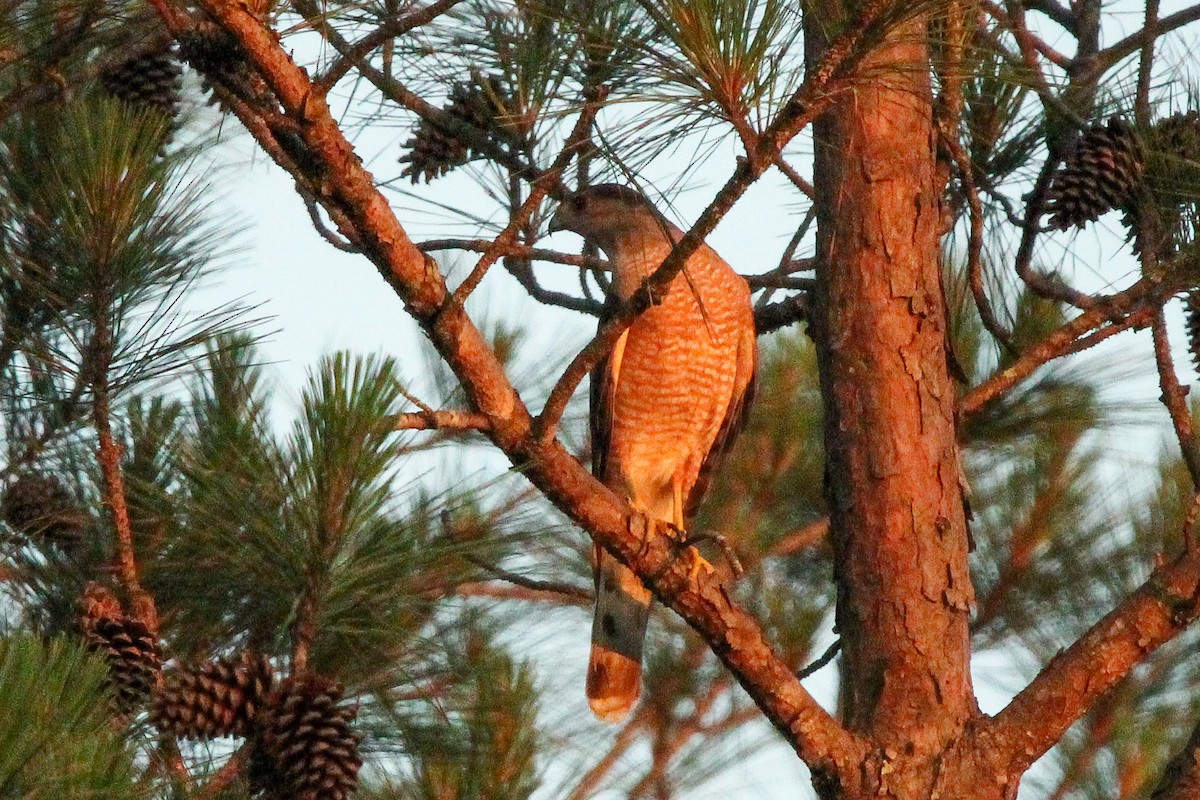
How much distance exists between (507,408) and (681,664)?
2.16 meters

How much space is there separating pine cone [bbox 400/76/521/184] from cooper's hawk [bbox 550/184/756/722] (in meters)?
0.81

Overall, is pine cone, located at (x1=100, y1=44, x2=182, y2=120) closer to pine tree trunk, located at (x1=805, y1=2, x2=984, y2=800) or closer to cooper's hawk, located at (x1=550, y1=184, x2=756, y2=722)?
cooper's hawk, located at (x1=550, y1=184, x2=756, y2=722)

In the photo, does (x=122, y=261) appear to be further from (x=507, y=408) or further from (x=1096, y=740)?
(x=1096, y=740)

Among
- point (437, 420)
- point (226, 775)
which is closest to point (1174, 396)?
point (437, 420)

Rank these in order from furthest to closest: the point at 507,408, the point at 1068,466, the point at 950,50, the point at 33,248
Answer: the point at 1068,466
the point at 33,248
the point at 950,50
the point at 507,408

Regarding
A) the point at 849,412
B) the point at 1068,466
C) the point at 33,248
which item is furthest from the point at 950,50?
the point at 1068,466

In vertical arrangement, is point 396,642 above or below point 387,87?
below

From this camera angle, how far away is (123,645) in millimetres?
2527

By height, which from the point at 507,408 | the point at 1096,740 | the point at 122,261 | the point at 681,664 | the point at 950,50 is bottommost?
the point at 1096,740

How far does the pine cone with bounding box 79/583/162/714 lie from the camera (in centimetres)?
249

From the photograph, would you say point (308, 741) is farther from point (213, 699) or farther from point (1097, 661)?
point (1097, 661)

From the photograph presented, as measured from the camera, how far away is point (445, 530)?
2410 mm

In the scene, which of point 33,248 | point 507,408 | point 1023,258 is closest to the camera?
point 507,408

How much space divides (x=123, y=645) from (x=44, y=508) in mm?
858
